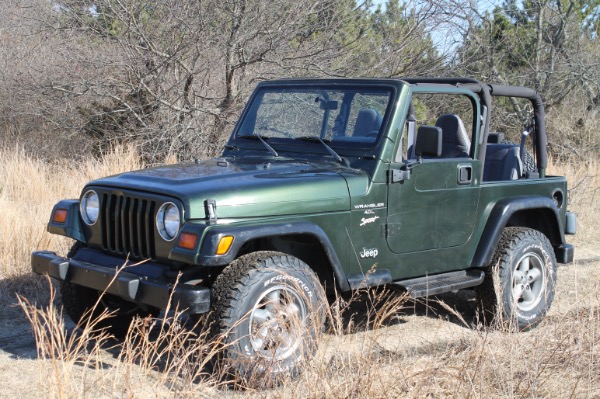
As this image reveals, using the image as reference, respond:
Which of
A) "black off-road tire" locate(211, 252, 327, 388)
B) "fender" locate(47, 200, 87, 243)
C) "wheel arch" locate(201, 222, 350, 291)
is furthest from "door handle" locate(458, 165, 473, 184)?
"fender" locate(47, 200, 87, 243)

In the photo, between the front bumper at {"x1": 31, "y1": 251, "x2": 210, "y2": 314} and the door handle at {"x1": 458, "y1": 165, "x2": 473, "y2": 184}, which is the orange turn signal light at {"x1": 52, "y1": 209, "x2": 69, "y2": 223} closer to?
the front bumper at {"x1": 31, "y1": 251, "x2": 210, "y2": 314}

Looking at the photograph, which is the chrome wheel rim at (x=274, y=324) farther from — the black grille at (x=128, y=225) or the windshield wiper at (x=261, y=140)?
the windshield wiper at (x=261, y=140)

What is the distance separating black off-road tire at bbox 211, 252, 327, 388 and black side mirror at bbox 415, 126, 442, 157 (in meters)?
1.23

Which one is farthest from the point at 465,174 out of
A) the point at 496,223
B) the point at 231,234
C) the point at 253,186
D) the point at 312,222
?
the point at 231,234

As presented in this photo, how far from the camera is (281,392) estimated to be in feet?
12.4

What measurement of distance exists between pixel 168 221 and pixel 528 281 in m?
2.84

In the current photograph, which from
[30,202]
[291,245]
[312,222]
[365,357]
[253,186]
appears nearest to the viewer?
[365,357]

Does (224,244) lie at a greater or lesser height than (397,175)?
lesser

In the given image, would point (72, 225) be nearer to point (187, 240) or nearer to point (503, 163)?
point (187, 240)

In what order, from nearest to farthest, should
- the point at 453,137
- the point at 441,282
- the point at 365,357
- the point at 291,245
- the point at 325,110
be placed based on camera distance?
the point at 365,357
the point at 291,245
the point at 441,282
the point at 325,110
the point at 453,137

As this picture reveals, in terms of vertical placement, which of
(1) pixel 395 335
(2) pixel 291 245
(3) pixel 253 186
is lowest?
(1) pixel 395 335

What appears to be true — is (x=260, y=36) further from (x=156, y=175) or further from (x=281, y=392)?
(x=281, y=392)

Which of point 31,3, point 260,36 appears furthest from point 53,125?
point 260,36

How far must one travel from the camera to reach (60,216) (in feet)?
16.8
